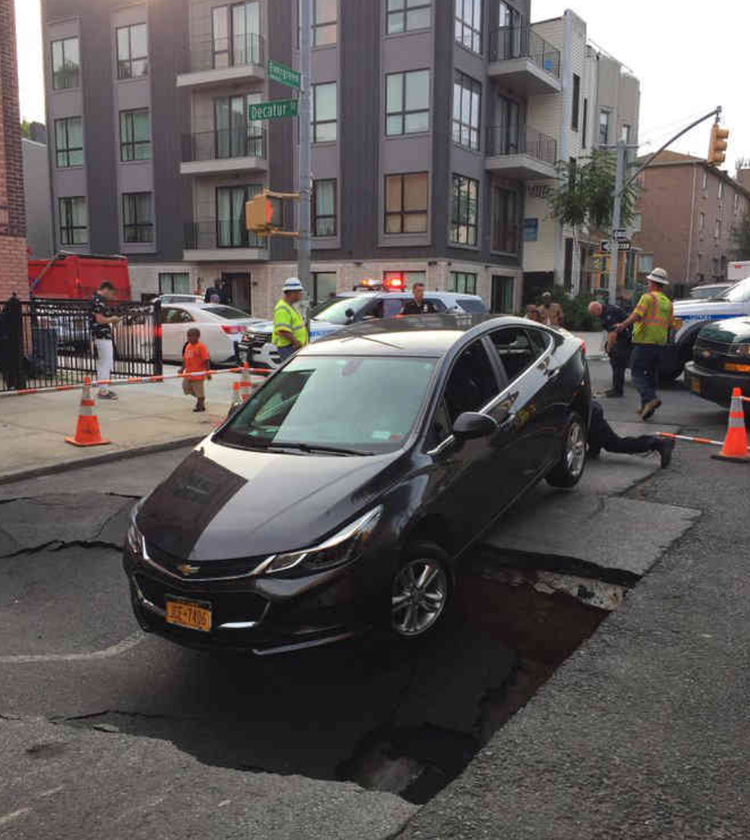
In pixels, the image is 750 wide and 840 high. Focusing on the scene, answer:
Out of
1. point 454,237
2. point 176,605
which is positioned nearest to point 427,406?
point 176,605

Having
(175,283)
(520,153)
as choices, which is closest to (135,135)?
(175,283)

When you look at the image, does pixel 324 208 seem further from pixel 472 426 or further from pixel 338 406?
pixel 472 426

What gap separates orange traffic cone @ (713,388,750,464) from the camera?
781 centimetres

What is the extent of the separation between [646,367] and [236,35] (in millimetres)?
28456

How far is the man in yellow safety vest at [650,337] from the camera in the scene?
395 inches

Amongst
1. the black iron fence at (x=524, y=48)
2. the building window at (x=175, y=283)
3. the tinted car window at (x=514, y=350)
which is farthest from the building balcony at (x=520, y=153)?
the tinted car window at (x=514, y=350)

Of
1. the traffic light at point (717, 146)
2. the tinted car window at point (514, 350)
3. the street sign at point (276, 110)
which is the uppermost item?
the traffic light at point (717, 146)

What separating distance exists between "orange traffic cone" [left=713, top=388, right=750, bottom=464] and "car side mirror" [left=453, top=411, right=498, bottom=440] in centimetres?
438

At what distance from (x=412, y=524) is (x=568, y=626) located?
1196mm

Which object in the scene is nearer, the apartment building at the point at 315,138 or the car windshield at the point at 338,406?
the car windshield at the point at 338,406

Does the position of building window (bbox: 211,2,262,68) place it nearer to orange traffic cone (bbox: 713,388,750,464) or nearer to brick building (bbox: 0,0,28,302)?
brick building (bbox: 0,0,28,302)

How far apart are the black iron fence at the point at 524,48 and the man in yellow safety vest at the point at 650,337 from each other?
982 inches

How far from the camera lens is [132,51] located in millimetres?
35062

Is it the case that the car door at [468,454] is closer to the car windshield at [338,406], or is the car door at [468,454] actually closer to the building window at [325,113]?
the car windshield at [338,406]
